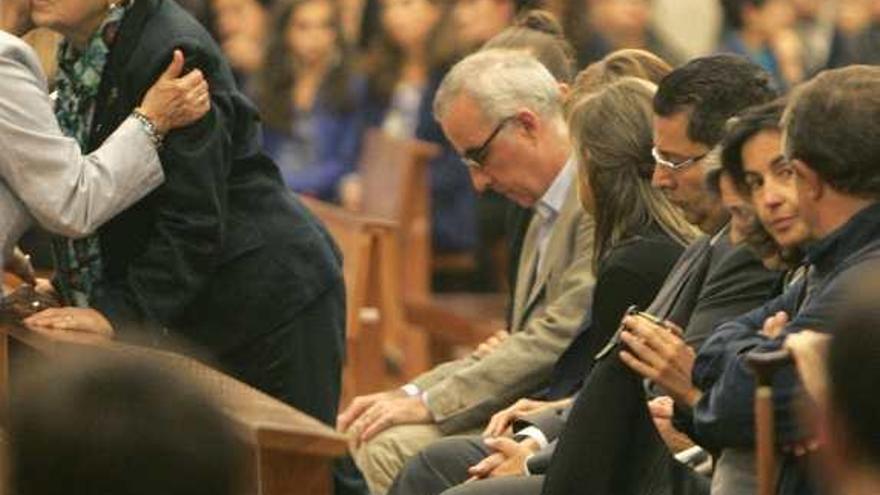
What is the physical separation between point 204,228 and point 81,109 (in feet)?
1.08

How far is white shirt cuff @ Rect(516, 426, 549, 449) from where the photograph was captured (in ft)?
16.7

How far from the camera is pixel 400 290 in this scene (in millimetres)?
9570

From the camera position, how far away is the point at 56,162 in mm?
4629

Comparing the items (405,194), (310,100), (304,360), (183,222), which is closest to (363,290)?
(405,194)

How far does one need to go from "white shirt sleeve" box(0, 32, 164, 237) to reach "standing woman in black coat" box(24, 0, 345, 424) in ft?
0.29

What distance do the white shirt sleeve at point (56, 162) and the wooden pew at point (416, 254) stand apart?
360 cm

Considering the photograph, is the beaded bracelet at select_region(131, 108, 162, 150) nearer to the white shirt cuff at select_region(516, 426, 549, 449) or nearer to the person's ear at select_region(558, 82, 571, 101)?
the white shirt cuff at select_region(516, 426, 549, 449)

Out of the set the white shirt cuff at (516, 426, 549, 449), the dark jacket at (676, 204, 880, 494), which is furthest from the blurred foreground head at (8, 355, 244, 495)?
the white shirt cuff at (516, 426, 549, 449)

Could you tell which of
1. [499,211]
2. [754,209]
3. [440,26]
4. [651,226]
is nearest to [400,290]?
[499,211]

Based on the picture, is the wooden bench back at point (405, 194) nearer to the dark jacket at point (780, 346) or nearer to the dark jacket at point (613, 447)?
the dark jacket at point (613, 447)

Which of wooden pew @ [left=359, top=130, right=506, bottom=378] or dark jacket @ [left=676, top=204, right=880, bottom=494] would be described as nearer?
dark jacket @ [left=676, top=204, right=880, bottom=494]

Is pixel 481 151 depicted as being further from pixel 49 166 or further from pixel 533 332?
pixel 49 166

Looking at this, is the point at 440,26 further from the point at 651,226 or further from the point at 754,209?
the point at 754,209

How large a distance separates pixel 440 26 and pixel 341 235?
3866 millimetres
